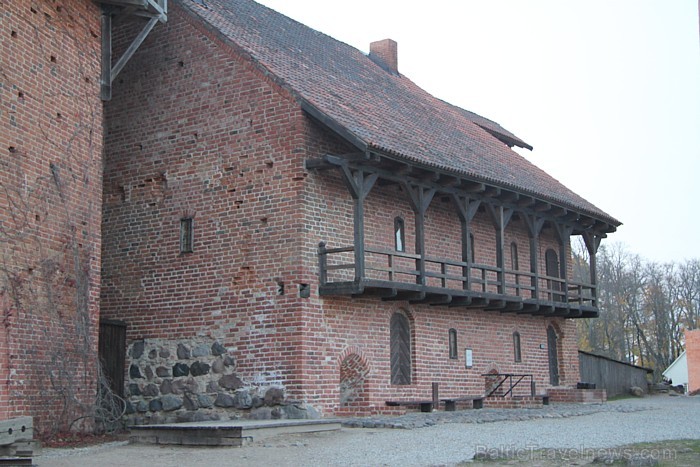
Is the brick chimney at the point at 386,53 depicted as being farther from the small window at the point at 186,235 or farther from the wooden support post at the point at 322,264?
the wooden support post at the point at 322,264

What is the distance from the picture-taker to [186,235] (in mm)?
20750

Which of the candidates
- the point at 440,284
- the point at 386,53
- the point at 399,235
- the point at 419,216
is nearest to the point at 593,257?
the point at 440,284

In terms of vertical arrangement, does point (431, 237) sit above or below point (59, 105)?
below

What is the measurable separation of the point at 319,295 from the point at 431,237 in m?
4.56

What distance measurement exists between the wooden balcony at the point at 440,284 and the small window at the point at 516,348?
69 cm

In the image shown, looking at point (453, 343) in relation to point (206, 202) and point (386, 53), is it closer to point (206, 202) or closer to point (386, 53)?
point (206, 202)

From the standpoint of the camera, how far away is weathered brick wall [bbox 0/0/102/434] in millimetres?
15758

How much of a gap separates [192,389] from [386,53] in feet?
47.5

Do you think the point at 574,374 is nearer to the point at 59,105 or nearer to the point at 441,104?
the point at 441,104

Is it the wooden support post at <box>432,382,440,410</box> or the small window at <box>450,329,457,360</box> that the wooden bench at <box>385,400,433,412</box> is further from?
the small window at <box>450,329,457,360</box>

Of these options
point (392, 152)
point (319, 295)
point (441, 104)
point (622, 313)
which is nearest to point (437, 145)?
point (392, 152)

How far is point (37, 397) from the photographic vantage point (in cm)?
1616

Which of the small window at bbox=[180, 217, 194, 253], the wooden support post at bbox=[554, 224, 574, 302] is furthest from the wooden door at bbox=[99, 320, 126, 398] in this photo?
the wooden support post at bbox=[554, 224, 574, 302]

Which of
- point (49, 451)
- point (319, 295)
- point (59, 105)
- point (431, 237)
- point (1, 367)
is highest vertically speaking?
point (59, 105)
